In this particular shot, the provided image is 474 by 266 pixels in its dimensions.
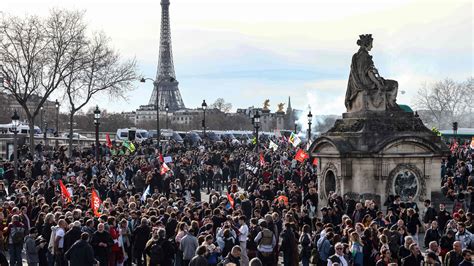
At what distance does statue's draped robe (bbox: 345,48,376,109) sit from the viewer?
26.0 metres

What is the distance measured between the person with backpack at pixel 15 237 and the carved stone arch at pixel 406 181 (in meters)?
11.6

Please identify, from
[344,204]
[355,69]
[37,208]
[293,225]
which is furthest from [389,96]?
[37,208]

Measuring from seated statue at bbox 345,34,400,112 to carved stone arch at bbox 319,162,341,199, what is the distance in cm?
218

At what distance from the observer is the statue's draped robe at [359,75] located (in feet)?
85.2

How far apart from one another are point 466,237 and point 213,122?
5836 inches

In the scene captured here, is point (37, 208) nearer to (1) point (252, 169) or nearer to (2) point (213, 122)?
(1) point (252, 169)

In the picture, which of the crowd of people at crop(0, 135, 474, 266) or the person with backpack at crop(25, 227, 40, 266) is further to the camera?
the person with backpack at crop(25, 227, 40, 266)

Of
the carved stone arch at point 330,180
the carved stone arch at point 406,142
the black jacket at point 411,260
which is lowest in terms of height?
the black jacket at point 411,260

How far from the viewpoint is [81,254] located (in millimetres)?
15047

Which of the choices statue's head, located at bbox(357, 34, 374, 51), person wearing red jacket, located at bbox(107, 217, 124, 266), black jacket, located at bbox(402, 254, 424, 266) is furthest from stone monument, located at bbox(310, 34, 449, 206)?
black jacket, located at bbox(402, 254, 424, 266)

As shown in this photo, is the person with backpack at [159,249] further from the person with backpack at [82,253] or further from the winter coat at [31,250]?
the winter coat at [31,250]

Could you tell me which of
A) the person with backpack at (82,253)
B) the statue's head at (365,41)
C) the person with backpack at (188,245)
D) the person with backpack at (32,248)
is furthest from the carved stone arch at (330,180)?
the person with backpack at (82,253)

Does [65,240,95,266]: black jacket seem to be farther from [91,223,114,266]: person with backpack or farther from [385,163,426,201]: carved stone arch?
[385,163,426,201]: carved stone arch

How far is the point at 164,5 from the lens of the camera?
152m
